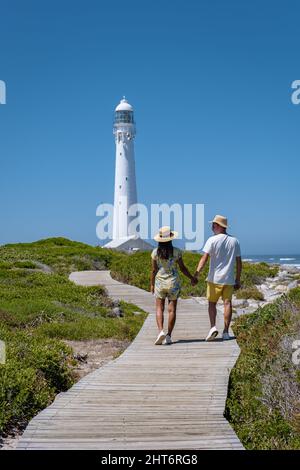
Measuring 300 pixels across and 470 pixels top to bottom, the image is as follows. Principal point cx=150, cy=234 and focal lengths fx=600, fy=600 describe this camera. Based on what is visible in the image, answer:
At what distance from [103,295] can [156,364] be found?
9.50m

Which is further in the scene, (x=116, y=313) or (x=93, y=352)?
(x=116, y=313)

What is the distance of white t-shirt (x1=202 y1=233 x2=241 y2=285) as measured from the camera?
920cm

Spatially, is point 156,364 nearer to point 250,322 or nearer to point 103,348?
point 103,348

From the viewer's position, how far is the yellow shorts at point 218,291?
935 cm

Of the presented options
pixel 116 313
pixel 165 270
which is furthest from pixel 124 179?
pixel 165 270

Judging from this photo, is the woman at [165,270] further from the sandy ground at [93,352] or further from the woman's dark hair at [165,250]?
the sandy ground at [93,352]

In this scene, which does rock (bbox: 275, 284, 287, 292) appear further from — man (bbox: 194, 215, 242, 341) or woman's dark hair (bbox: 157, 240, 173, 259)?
woman's dark hair (bbox: 157, 240, 173, 259)

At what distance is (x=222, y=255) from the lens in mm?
9250

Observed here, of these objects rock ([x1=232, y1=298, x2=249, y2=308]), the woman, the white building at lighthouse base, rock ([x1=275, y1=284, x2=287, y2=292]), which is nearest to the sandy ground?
the woman

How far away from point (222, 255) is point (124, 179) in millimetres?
46825

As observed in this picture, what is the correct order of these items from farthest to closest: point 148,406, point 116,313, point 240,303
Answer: point 240,303 → point 116,313 → point 148,406

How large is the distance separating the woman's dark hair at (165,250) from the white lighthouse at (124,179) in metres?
44.5

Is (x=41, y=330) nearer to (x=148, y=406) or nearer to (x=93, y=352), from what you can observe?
(x=93, y=352)
